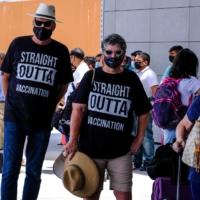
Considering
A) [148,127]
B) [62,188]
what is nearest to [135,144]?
[62,188]

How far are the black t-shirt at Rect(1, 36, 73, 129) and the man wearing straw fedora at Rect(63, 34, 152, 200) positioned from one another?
66cm

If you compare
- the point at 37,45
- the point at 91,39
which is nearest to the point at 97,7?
the point at 91,39

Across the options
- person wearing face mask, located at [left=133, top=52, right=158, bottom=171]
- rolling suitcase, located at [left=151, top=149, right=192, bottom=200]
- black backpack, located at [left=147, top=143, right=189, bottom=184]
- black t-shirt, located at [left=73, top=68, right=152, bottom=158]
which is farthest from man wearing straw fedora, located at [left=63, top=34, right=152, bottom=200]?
person wearing face mask, located at [left=133, top=52, right=158, bottom=171]

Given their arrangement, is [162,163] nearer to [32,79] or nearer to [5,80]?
[32,79]

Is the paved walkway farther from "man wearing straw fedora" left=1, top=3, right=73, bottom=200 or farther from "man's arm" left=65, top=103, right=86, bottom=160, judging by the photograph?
"man's arm" left=65, top=103, right=86, bottom=160

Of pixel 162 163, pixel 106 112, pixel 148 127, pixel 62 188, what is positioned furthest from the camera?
pixel 148 127

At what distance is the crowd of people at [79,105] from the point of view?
5.90 meters

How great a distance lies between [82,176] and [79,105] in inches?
23.0

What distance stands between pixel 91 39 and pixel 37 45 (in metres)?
15.6

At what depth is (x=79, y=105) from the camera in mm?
5938

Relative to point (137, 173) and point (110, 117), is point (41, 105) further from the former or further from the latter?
point (137, 173)

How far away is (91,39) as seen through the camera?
22172 mm

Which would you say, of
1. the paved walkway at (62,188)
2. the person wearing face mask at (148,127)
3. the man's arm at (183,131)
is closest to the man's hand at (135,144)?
the man's arm at (183,131)

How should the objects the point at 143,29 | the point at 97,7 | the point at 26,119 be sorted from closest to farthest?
the point at 26,119, the point at 143,29, the point at 97,7
